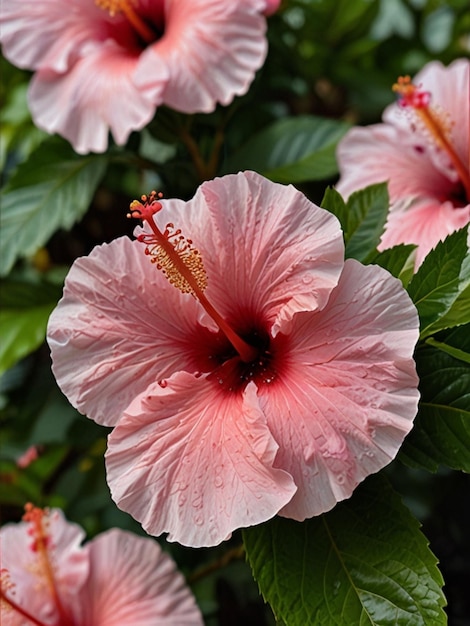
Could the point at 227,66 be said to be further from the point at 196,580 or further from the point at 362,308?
the point at 196,580

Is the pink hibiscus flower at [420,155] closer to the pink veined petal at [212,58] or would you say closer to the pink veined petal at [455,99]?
the pink veined petal at [455,99]

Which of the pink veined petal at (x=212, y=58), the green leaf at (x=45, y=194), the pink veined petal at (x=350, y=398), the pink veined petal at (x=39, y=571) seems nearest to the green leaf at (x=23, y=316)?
the green leaf at (x=45, y=194)

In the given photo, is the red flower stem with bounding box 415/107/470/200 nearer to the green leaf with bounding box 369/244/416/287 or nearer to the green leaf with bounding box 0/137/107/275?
the green leaf with bounding box 369/244/416/287

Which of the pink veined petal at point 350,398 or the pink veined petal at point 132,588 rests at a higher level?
the pink veined petal at point 350,398

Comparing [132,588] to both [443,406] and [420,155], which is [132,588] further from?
[420,155]

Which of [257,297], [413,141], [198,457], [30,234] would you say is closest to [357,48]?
[413,141]

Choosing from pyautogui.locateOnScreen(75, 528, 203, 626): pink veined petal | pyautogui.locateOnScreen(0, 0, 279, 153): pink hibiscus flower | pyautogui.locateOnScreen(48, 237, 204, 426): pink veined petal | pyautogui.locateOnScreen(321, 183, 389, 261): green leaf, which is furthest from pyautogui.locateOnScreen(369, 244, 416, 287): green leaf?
pyautogui.locateOnScreen(75, 528, 203, 626): pink veined petal

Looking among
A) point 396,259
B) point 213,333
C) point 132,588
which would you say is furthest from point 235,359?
point 132,588

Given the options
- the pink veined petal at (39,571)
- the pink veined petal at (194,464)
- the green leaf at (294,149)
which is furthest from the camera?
the green leaf at (294,149)
